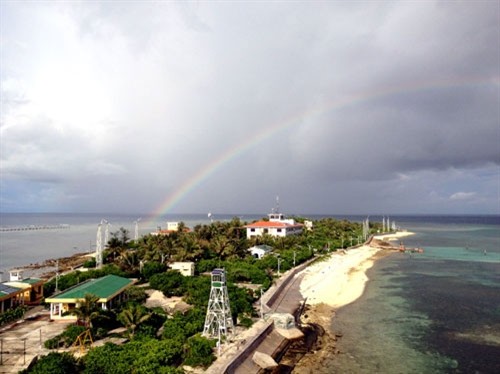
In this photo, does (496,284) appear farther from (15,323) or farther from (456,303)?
(15,323)

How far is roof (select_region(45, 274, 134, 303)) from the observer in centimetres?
3650

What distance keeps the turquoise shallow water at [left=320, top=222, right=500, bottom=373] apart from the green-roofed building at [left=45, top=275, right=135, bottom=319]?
2234 cm

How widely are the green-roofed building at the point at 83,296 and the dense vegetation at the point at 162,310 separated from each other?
1.77 m

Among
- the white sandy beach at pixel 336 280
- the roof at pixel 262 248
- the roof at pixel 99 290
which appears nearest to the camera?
the roof at pixel 99 290

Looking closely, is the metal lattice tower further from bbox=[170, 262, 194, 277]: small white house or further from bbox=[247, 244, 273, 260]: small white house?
bbox=[247, 244, 273, 260]: small white house

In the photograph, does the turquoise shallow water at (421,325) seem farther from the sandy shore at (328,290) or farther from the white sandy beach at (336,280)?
the white sandy beach at (336,280)

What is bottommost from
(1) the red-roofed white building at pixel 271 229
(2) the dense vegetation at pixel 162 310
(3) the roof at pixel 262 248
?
(2) the dense vegetation at pixel 162 310

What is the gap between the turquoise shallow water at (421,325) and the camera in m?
31.4

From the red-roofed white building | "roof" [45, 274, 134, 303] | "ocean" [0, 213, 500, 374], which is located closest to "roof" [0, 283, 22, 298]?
"roof" [45, 274, 134, 303]

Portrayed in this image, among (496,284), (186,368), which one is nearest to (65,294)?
(186,368)

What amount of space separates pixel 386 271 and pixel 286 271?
2741cm

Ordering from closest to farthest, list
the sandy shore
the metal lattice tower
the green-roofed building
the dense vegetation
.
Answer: the dense vegetation
the metal lattice tower
the sandy shore
the green-roofed building

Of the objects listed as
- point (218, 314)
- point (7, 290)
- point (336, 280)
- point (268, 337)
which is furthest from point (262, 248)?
point (7, 290)

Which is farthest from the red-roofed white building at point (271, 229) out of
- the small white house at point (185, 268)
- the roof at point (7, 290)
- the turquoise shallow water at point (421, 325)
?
the roof at point (7, 290)
